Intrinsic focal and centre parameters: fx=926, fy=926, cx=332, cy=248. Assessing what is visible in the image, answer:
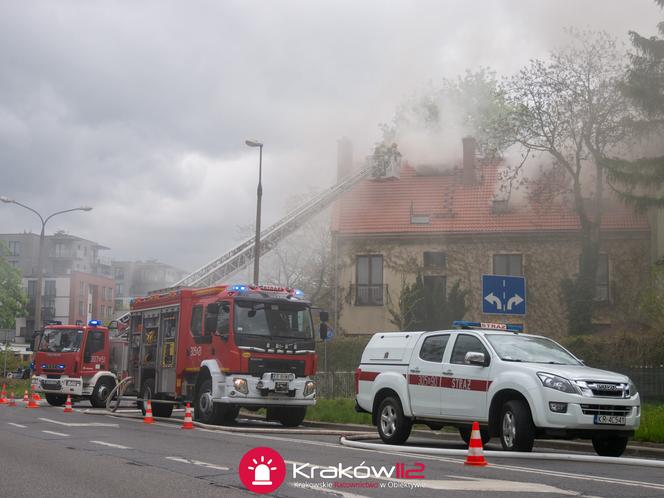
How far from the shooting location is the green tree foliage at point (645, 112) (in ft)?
92.5

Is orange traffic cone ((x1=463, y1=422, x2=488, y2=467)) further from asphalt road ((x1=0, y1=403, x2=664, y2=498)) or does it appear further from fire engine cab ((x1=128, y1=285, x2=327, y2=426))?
fire engine cab ((x1=128, y1=285, x2=327, y2=426))

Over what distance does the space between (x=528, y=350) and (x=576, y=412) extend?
162 centimetres

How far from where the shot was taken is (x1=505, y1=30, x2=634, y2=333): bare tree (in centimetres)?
3186

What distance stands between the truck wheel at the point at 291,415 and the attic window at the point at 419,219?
2185 centimetres

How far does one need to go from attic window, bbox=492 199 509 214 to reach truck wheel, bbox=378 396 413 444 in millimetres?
26355

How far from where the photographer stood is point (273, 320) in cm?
1914

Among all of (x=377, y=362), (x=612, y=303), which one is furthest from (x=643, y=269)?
(x=377, y=362)

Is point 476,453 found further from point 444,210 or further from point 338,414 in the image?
point 444,210

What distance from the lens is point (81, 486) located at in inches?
347

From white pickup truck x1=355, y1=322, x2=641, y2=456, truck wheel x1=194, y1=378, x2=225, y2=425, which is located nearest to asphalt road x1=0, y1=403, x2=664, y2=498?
white pickup truck x1=355, y1=322, x2=641, y2=456

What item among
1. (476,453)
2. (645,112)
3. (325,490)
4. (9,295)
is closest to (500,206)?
(645,112)

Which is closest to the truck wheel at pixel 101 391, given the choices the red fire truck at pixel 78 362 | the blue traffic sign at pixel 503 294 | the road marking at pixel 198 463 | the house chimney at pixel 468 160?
the red fire truck at pixel 78 362

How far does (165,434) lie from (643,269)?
25844 mm

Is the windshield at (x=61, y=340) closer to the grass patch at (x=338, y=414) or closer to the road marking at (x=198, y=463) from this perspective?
the grass patch at (x=338, y=414)
